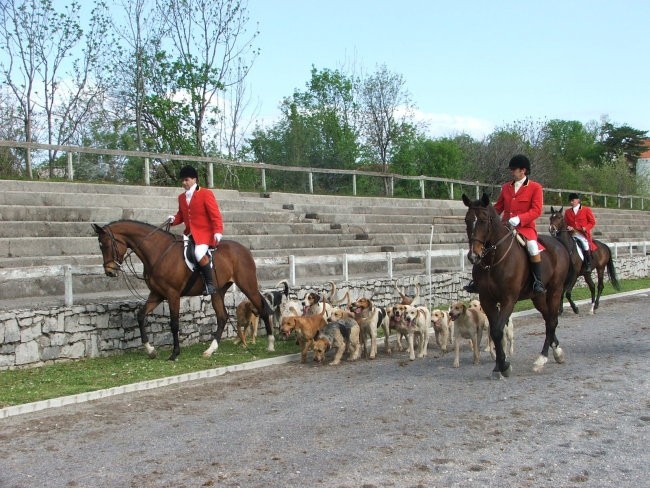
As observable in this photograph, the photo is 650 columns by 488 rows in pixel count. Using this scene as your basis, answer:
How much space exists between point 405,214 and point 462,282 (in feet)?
23.9

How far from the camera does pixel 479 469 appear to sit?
20.1 feet

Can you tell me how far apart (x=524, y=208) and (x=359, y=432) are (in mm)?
5264

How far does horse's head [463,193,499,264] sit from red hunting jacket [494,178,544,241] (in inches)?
22.1

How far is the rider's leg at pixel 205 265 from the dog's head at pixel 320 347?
78.1 inches

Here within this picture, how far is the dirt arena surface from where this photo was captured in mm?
6109

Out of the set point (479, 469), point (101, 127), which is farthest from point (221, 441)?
point (101, 127)

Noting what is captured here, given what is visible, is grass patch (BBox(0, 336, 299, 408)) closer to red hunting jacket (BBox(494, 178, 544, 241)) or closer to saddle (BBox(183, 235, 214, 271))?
saddle (BBox(183, 235, 214, 271))

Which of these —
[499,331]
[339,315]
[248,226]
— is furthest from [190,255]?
[248,226]

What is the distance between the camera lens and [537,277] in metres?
11.0

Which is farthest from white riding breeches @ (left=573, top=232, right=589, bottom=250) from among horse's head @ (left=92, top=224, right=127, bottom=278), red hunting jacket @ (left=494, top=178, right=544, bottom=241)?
horse's head @ (left=92, top=224, right=127, bottom=278)

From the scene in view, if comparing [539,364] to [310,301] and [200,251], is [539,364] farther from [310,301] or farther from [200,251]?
[200,251]

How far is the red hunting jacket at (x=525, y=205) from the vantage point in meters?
11.0

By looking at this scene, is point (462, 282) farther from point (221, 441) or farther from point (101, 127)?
point (101, 127)

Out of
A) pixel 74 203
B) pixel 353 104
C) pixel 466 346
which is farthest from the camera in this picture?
pixel 353 104
